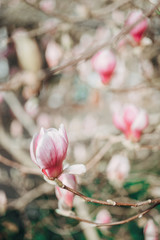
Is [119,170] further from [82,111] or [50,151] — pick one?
[82,111]

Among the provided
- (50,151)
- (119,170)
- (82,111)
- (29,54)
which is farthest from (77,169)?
(82,111)

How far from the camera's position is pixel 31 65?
8.29ft

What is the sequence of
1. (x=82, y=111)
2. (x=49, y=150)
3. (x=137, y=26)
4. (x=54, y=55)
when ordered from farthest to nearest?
(x=82, y=111) → (x=54, y=55) → (x=137, y=26) → (x=49, y=150)

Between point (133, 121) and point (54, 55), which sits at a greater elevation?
point (133, 121)

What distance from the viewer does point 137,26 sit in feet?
2.53

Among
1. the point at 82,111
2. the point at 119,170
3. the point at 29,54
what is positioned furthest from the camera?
the point at 82,111

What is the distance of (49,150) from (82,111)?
252 centimetres

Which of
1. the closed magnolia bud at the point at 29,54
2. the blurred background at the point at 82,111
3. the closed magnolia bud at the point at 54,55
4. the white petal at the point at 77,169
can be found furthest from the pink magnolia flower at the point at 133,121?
the closed magnolia bud at the point at 29,54

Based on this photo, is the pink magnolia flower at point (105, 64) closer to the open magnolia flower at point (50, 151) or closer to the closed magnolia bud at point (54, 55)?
the open magnolia flower at point (50, 151)

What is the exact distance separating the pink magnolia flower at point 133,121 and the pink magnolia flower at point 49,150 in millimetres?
374

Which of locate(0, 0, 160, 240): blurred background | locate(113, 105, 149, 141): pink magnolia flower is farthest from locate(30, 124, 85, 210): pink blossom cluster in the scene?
locate(113, 105, 149, 141): pink magnolia flower

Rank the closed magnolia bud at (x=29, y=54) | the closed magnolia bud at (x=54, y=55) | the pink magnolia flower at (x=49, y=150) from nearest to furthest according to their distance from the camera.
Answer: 1. the pink magnolia flower at (x=49, y=150)
2. the closed magnolia bud at (x=54, y=55)
3. the closed magnolia bud at (x=29, y=54)

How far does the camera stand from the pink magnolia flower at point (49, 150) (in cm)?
44

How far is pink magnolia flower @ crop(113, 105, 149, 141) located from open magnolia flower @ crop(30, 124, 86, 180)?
1.20 ft
